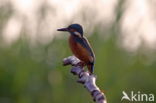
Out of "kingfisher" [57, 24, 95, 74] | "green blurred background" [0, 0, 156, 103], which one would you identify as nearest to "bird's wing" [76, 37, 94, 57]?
"kingfisher" [57, 24, 95, 74]

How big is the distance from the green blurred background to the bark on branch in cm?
269

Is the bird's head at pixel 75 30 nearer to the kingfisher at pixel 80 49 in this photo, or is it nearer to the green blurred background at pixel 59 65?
the kingfisher at pixel 80 49

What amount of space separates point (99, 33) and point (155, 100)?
0.63m

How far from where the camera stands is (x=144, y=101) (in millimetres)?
4223

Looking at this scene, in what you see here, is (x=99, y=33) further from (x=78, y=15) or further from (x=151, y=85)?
(x=151, y=85)

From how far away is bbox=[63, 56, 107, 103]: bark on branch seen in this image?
3.94 feet

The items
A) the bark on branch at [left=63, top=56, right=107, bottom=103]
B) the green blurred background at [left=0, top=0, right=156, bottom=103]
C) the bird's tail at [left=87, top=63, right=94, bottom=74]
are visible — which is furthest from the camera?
the green blurred background at [left=0, top=0, right=156, bottom=103]

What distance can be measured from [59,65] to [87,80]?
10.3 ft

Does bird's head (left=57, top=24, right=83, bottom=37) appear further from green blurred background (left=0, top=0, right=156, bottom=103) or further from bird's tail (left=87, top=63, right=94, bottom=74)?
green blurred background (left=0, top=0, right=156, bottom=103)

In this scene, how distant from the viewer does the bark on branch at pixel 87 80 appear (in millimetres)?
1202

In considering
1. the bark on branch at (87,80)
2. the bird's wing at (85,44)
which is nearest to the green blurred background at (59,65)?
the bird's wing at (85,44)

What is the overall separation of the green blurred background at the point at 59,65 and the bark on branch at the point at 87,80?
2.69m

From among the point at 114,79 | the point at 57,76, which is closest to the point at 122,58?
the point at 114,79

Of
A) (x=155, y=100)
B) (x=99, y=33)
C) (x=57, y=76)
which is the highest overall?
(x=99, y=33)
